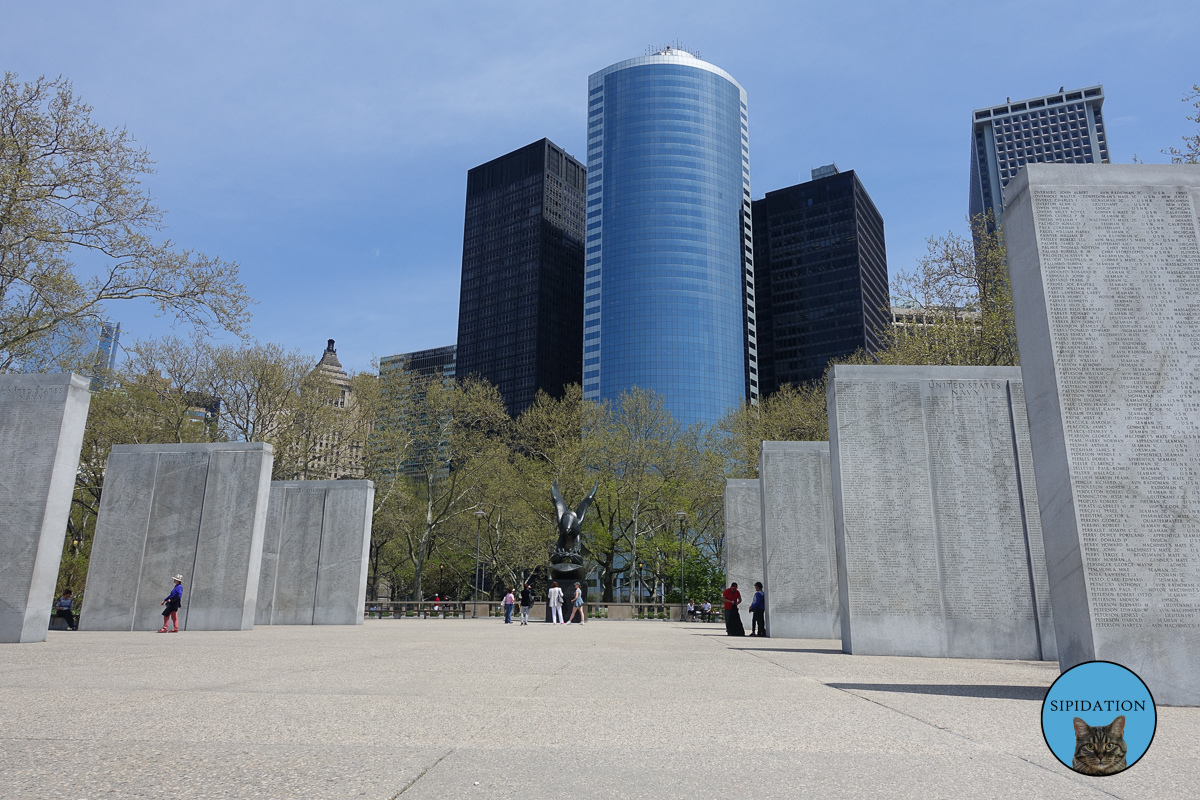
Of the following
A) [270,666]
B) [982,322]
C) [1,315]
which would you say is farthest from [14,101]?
[982,322]

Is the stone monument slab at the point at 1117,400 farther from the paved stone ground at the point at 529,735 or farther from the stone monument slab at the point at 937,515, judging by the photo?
the stone monument slab at the point at 937,515

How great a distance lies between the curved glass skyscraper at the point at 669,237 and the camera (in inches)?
4670

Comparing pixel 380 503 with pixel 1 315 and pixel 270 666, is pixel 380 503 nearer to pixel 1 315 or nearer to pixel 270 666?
pixel 1 315

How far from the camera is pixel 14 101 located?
609 inches

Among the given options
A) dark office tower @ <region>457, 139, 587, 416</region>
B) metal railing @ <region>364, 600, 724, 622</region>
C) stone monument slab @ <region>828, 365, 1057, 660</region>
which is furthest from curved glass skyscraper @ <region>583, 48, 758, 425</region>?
stone monument slab @ <region>828, 365, 1057, 660</region>

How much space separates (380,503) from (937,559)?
32.6 metres

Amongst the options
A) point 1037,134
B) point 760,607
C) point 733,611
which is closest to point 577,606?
point 733,611

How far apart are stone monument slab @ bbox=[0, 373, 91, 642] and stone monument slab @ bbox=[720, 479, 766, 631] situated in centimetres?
2154

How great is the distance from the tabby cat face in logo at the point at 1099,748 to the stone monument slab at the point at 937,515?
11748mm

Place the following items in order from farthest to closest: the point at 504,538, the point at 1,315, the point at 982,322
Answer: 1. the point at 504,538
2. the point at 982,322
3. the point at 1,315

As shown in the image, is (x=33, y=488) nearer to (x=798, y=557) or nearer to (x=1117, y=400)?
(x=798, y=557)

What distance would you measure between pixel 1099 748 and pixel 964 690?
6431 mm

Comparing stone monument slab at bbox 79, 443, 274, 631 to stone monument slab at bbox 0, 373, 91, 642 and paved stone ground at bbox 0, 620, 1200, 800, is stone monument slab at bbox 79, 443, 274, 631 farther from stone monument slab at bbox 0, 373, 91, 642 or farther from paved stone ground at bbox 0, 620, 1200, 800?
paved stone ground at bbox 0, 620, 1200, 800

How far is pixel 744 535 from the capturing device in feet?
94.7
